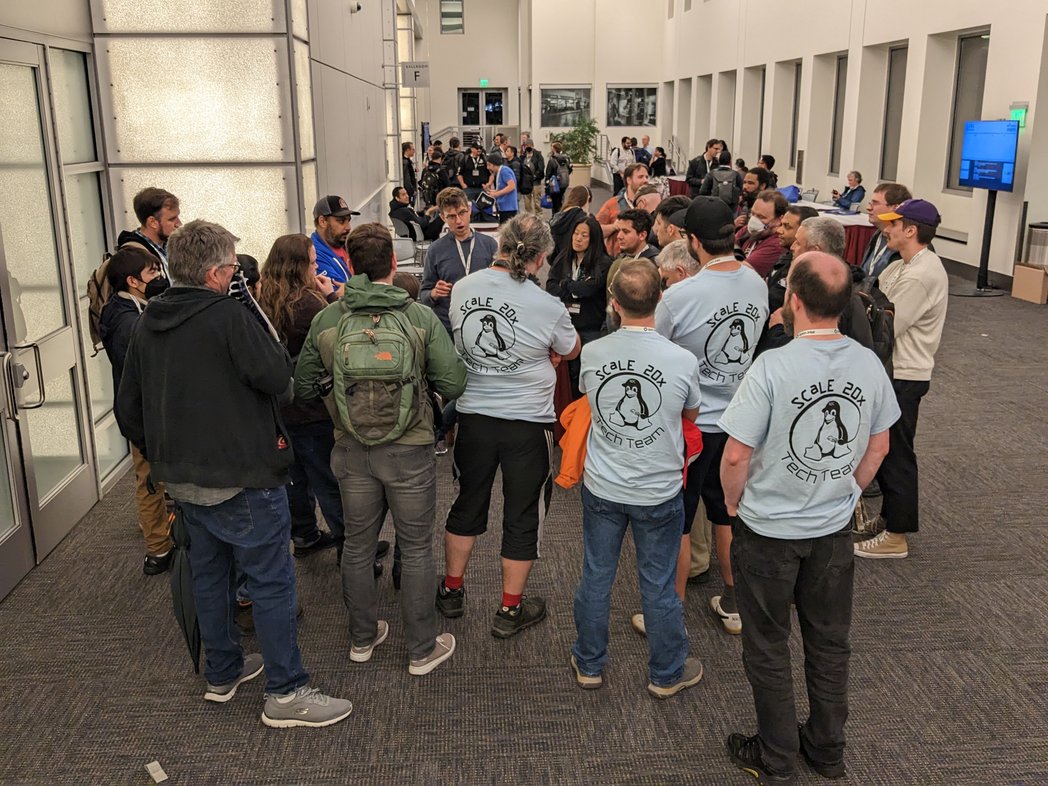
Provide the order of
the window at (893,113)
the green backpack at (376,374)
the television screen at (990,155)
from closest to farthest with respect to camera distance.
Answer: the green backpack at (376,374), the television screen at (990,155), the window at (893,113)

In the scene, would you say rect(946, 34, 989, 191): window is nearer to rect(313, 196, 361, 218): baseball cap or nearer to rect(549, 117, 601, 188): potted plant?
rect(313, 196, 361, 218): baseball cap

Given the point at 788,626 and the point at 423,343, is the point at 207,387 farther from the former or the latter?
the point at 788,626

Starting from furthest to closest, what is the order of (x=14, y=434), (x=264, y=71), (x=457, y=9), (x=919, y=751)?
1. (x=457, y=9)
2. (x=264, y=71)
3. (x=14, y=434)
4. (x=919, y=751)

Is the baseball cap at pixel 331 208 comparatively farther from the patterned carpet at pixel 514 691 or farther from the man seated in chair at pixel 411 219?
the man seated in chair at pixel 411 219

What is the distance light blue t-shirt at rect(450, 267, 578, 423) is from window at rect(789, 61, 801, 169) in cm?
1572


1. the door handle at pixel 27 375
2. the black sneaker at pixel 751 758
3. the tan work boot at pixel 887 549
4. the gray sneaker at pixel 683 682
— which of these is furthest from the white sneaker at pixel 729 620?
the door handle at pixel 27 375

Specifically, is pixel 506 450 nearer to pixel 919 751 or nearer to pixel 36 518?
pixel 919 751

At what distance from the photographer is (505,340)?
3053mm

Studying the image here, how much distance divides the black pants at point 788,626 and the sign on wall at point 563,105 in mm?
26540

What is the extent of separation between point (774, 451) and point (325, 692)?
5.68ft

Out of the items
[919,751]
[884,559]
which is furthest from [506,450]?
[884,559]

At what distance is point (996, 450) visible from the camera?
5320mm

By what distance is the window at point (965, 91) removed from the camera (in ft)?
37.4

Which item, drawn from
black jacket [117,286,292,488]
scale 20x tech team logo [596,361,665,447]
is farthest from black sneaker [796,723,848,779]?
black jacket [117,286,292,488]
